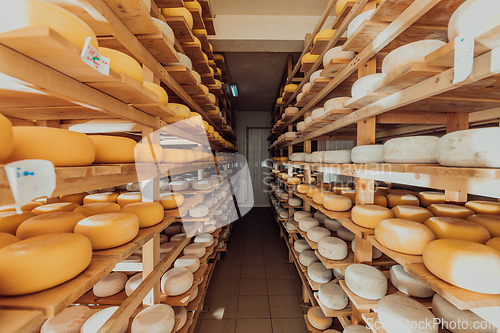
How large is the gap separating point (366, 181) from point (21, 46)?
1908mm

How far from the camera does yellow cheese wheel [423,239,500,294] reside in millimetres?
723

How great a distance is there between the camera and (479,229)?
966mm

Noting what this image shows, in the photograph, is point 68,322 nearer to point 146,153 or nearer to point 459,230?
point 146,153

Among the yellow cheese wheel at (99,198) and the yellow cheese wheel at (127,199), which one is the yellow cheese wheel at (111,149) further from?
the yellow cheese wheel at (99,198)

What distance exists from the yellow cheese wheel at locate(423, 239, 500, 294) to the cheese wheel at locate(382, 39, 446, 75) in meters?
0.80

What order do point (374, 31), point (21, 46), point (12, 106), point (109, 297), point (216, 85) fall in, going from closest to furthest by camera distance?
point (21, 46), point (12, 106), point (374, 31), point (109, 297), point (216, 85)

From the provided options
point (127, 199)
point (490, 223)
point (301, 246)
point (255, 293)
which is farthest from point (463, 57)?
point (255, 293)

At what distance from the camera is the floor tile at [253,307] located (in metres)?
2.43

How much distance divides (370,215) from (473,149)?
775 mm

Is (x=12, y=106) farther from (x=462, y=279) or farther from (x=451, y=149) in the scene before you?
(x=462, y=279)

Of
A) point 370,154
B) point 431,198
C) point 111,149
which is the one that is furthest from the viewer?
point 431,198

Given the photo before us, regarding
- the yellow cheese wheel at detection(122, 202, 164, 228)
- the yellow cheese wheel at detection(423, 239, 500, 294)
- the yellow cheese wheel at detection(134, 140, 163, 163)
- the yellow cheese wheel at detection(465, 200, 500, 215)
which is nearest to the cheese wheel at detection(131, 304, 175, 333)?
the yellow cheese wheel at detection(122, 202, 164, 228)

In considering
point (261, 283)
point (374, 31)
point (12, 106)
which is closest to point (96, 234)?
point (12, 106)

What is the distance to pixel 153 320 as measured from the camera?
1326 millimetres
